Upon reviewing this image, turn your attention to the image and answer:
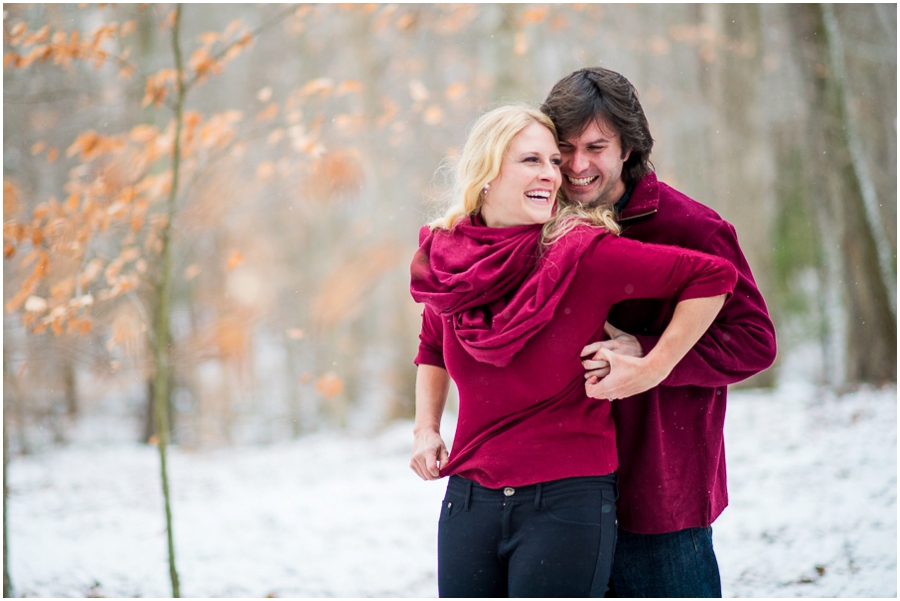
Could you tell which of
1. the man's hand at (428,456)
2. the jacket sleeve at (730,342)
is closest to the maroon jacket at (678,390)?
the jacket sleeve at (730,342)

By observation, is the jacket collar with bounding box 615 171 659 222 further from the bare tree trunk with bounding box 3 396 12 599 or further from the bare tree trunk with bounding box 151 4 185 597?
the bare tree trunk with bounding box 3 396 12 599

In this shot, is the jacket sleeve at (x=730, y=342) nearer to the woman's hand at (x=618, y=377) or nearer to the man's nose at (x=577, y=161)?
the woman's hand at (x=618, y=377)

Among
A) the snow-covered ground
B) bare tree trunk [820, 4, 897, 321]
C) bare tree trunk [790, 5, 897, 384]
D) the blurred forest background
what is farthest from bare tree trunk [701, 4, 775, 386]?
the snow-covered ground

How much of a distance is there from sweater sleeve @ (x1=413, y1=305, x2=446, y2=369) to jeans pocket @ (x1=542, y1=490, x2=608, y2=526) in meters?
0.57

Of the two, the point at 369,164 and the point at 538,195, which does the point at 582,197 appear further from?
the point at 369,164

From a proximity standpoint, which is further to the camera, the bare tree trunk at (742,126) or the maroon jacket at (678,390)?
the bare tree trunk at (742,126)

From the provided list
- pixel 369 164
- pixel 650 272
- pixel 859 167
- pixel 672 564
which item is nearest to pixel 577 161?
pixel 650 272

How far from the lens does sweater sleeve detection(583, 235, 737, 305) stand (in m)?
1.55

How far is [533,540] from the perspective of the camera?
1.56m

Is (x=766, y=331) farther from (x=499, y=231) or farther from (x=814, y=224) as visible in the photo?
(x=814, y=224)

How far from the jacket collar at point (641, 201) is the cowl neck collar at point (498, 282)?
0.34 meters

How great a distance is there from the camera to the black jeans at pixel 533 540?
155cm

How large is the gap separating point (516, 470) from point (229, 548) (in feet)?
12.1

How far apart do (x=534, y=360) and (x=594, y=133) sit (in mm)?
664
